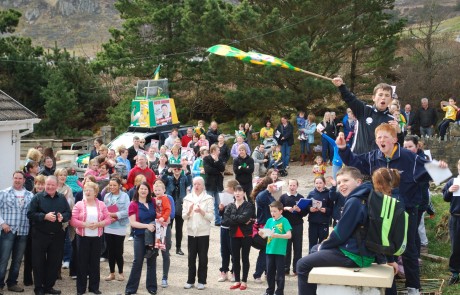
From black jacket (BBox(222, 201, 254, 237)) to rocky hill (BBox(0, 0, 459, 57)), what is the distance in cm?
6126

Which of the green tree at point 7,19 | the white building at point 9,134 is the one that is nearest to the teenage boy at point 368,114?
the white building at point 9,134

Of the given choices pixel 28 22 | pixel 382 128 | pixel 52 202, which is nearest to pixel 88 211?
pixel 52 202

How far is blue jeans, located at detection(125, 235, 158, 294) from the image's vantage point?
10.7 meters

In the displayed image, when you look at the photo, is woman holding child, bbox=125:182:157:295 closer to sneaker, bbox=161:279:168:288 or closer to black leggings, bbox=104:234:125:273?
sneaker, bbox=161:279:168:288

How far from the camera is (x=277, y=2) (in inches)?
1079

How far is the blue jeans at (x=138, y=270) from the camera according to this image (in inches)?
420

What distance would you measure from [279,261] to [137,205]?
2.31 metres

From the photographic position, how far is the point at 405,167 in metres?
8.35

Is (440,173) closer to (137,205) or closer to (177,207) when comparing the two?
(137,205)

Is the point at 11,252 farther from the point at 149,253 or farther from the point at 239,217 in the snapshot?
the point at 239,217

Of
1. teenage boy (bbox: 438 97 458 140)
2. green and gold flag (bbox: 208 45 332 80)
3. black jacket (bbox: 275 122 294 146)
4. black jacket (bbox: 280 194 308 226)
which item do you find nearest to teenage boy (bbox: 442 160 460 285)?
black jacket (bbox: 280 194 308 226)

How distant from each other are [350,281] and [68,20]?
77.9 meters

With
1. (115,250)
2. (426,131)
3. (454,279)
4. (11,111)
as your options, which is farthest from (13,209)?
(426,131)

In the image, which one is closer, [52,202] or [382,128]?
[382,128]
